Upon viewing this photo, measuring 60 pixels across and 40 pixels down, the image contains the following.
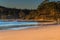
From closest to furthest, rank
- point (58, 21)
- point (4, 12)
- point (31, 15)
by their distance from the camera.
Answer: point (4, 12), point (31, 15), point (58, 21)

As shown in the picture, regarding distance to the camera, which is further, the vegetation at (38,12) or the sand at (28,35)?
the vegetation at (38,12)

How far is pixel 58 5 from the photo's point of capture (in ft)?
32.7

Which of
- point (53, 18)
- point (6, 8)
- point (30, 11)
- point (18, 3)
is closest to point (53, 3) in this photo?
point (53, 18)

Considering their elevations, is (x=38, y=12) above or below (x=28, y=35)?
above

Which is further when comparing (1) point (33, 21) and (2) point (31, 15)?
(1) point (33, 21)

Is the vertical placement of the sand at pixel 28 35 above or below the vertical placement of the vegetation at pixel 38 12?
below

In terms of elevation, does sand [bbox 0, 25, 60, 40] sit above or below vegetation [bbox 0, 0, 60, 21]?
below

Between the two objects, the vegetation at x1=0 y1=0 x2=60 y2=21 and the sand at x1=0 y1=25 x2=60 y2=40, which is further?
the vegetation at x1=0 y1=0 x2=60 y2=21

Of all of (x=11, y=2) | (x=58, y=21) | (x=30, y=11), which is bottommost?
(x=58, y=21)

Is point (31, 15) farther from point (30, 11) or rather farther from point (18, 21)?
point (18, 21)

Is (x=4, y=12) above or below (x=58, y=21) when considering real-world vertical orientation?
above

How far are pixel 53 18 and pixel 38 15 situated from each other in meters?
1.02

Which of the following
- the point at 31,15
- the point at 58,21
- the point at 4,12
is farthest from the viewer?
the point at 58,21

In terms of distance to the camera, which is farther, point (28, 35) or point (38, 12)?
point (38, 12)
